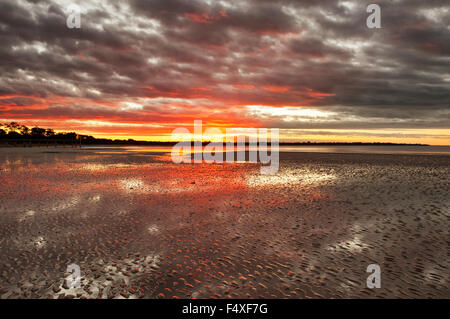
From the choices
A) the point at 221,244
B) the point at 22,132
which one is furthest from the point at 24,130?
the point at 221,244

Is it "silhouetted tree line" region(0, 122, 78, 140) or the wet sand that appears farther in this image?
"silhouetted tree line" region(0, 122, 78, 140)

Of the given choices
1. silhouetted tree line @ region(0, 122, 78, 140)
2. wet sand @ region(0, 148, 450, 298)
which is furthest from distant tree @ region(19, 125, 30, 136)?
wet sand @ region(0, 148, 450, 298)

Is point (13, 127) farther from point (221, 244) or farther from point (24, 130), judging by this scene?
point (221, 244)

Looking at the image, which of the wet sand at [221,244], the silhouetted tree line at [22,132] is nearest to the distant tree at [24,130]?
the silhouetted tree line at [22,132]

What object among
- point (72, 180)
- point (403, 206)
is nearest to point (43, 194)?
point (72, 180)

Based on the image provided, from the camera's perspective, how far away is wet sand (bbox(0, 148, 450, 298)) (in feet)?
15.9

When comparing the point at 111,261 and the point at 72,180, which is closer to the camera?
the point at 111,261

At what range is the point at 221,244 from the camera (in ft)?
22.8

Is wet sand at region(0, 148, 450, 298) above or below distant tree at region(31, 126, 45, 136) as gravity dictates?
below

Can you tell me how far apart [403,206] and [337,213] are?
3557mm

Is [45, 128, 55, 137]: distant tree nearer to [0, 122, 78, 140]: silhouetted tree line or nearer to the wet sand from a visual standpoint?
[0, 122, 78, 140]: silhouetted tree line

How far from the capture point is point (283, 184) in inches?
666
